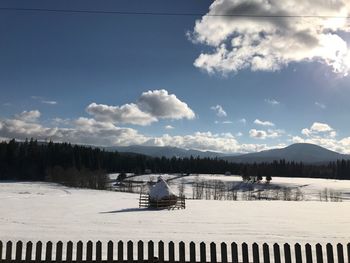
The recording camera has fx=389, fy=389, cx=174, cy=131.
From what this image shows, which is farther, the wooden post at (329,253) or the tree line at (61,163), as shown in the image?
the tree line at (61,163)

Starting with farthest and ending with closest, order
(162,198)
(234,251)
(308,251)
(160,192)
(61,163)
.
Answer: (61,163), (160,192), (162,198), (234,251), (308,251)

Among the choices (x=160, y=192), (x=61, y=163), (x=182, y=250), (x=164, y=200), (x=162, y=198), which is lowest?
(x=164, y=200)

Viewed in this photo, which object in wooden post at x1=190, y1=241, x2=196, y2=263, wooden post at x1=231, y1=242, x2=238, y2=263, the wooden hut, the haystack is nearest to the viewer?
wooden post at x1=190, y1=241, x2=196, y2=263

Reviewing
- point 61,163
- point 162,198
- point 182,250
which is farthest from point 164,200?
point 61,163

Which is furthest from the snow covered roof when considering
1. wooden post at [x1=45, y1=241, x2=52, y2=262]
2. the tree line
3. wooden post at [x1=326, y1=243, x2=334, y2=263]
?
the tree line

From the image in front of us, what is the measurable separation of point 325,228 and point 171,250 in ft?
64.2

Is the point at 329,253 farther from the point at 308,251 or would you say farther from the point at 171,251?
the point at 171,251

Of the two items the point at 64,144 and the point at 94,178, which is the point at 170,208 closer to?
the point at 94,178

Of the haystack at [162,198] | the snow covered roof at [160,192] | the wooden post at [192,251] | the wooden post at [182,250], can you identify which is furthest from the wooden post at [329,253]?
the snow covered roof at [160,192]

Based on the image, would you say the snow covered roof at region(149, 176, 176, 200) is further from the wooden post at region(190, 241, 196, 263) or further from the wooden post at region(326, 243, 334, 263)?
the wooden post at region(326, 243, 334, 263)

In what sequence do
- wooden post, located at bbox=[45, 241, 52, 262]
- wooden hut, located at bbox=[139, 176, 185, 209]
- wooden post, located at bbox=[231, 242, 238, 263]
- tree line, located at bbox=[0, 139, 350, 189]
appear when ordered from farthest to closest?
1. tree line, located at bbox=[0, 139, 350, 189]
2. wooden hut, located at bbox=[139, 176, 185, 209]
3. wooden post, located at bbox=[45, 241, 52, 262]
4. wooden post, located at bbox=[231, 242, 238, 263]

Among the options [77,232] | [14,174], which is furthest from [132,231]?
[14,174]

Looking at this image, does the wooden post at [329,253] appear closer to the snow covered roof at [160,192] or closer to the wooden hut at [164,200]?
the wooden hut at [164,200]

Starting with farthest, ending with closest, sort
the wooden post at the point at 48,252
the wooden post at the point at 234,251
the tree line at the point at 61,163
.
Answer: the tree line at the point at 61,163 < the wooden post at the point at 48,252 < the wooden post at the point at 234,251
